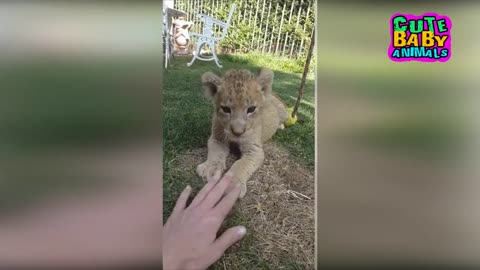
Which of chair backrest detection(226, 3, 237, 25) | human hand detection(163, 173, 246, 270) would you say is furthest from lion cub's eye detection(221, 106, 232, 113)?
chair backrest detection(226, 3, 237, 25)

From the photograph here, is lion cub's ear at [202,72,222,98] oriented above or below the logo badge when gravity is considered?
below

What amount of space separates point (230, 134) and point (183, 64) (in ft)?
1.83

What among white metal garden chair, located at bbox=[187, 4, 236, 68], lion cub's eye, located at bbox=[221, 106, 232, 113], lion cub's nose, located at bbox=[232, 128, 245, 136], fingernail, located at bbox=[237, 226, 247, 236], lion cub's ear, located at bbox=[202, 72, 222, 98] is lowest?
fingernail, located at bbox=[237, 226, 247, 236]

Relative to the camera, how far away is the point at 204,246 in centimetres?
302

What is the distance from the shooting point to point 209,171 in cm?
303

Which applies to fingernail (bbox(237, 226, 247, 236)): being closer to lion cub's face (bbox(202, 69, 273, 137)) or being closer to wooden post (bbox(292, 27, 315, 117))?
lion cub's face (bbox(202, 69, 273, 137))

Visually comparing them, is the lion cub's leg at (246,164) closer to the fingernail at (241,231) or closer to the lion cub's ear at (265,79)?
the fingernail at (241,231)

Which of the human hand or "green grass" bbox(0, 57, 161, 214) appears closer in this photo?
the human hand

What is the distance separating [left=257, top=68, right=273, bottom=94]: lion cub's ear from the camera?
9.99 ft

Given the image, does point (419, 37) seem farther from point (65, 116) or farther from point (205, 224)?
point (65, 116)

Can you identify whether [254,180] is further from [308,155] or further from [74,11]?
[74,11]

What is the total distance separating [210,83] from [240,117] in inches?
11.8

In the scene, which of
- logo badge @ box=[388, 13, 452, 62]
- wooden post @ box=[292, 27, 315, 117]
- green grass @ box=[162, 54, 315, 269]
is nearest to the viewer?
green grass @ box=[162, 54, 315, 269]

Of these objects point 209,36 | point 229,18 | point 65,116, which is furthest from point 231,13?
point 65,116
